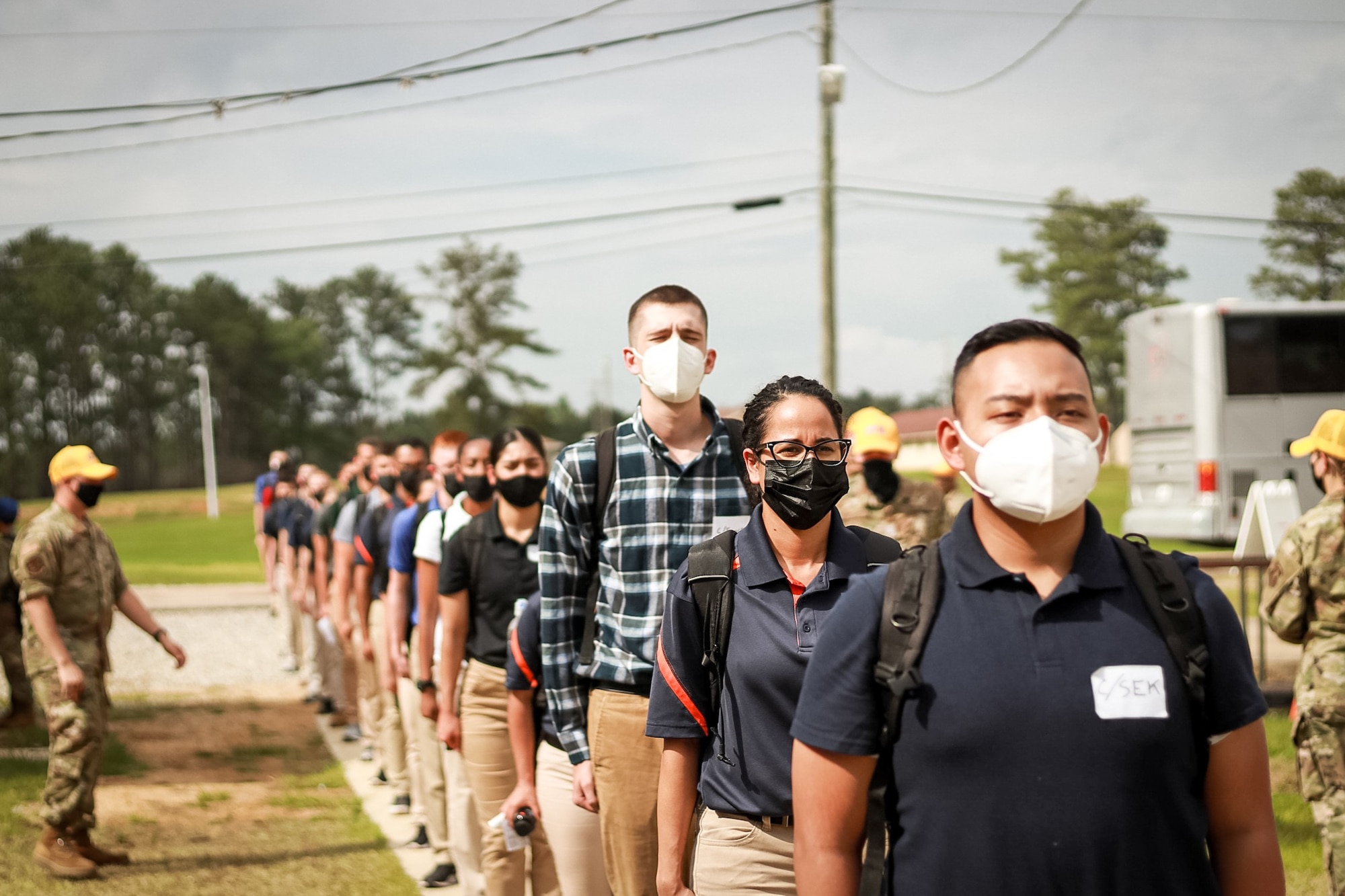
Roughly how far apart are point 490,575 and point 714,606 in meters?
2.61

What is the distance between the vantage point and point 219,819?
8.44 m

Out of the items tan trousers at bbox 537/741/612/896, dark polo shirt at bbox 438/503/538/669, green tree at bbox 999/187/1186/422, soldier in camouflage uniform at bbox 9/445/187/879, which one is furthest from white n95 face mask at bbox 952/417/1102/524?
green tree at bbox 999/187/1186/422

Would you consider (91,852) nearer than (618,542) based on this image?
No

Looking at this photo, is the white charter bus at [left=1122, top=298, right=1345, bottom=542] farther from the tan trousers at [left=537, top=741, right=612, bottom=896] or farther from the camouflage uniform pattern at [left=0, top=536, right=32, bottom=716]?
the tan trousers at [left=537, top=741, right=612, bottom=896]

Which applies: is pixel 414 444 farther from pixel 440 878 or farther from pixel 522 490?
pixel 522 490

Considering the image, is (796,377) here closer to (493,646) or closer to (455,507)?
(493,646)

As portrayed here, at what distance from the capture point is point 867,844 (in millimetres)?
2172

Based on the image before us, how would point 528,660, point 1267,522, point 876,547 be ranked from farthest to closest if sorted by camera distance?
point 1267,522
point 528,660
point 876,547

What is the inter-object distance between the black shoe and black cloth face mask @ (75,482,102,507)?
294 cm

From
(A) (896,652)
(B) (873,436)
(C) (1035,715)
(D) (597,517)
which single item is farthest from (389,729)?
(C) (1035,715)

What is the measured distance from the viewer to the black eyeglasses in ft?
10.6

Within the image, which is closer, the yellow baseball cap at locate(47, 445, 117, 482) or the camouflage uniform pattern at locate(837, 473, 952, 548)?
the camouflage uniform pattern at locate(837, 473, 952, 548)

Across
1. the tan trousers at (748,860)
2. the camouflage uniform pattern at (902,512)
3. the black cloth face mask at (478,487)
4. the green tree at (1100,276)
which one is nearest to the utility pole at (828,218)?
the camouflage uniform pattern at (902,512)

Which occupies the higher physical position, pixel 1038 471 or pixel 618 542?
pixel 1038 471
